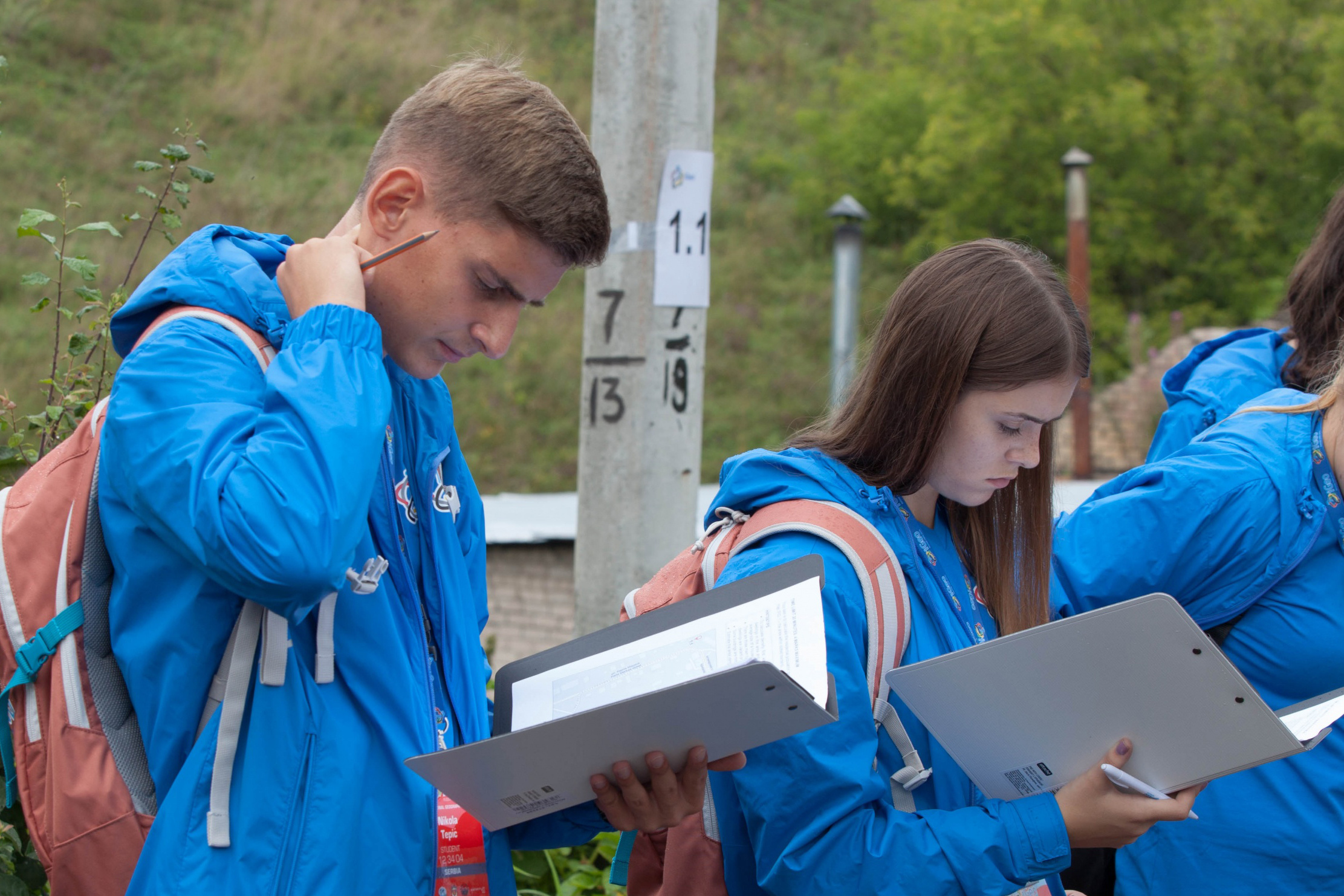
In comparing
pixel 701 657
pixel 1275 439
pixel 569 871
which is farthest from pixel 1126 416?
pixel 701 657

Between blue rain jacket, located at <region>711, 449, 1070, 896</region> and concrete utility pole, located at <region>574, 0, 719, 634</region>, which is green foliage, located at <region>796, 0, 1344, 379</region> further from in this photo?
blue rain jacket, located at <region>711, 449, 1070, 896</region>

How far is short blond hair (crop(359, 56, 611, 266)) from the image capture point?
157 centimetres

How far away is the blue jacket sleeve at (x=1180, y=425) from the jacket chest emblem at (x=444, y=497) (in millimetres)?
1766

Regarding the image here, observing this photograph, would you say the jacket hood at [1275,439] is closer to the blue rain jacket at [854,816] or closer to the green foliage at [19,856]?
the blue rain jacket at [854,816]

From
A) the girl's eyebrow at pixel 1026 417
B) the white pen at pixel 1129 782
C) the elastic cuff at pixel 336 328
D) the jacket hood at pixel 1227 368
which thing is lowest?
the white pen at pixel 1129 782

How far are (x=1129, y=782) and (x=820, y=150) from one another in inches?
661

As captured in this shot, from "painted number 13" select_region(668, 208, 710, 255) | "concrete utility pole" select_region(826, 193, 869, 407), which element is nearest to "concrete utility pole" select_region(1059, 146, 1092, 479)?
"concrete utility pole" select_region(826, 193, 869, 407)

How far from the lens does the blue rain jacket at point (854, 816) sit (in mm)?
1568

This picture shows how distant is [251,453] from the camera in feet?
4.23

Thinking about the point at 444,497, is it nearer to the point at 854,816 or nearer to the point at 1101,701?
the point at 854,816

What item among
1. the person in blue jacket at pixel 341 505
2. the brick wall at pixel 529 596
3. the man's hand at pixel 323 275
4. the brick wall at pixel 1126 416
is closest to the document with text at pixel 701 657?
the person in blue jacket at pixel 341 505

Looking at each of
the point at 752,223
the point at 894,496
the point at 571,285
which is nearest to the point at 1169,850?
the point at 894,496

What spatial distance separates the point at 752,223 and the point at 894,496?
52.8 ft

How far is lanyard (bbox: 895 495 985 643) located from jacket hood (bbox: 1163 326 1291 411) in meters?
1.20
